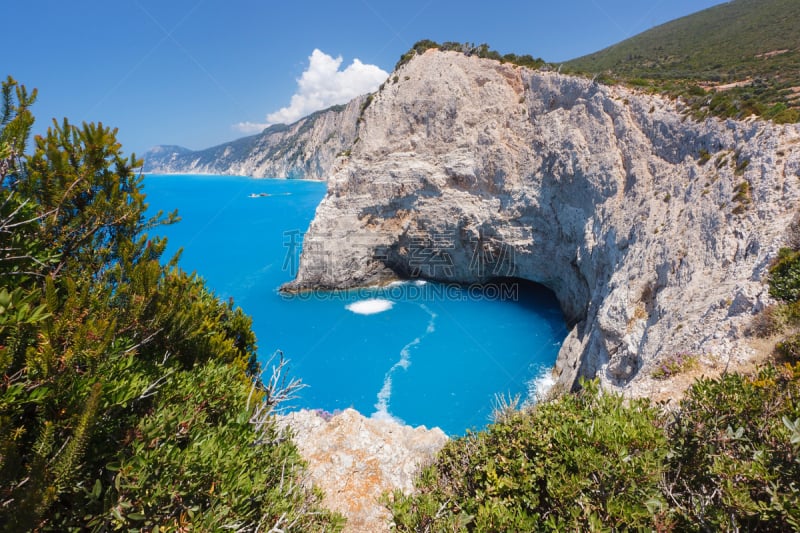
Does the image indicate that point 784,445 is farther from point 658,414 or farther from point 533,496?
point 533,496

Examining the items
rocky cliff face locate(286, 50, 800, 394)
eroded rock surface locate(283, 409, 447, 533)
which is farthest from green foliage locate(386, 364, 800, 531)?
rocky cliff face locate(286, 50, 800, 394)

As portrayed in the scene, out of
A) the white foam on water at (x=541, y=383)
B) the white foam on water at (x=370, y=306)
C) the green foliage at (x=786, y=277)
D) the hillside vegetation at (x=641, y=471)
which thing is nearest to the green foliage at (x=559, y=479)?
the hillside vegetation at (x=641, y=471)

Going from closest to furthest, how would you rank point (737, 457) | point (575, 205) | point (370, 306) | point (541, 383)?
point (737, 457) → point (541, 383) → point (575, 205) → point (370, 306)

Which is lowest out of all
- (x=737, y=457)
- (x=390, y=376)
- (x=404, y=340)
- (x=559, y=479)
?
(x=390, y=376)

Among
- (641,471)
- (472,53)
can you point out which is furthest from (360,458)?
(472,53)

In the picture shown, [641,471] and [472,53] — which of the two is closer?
→ [641,471]

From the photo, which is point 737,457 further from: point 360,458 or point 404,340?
point 404,340

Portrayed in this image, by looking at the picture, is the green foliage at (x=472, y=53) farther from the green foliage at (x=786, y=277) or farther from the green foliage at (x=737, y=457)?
the green foliage at (x=737, y=457)
